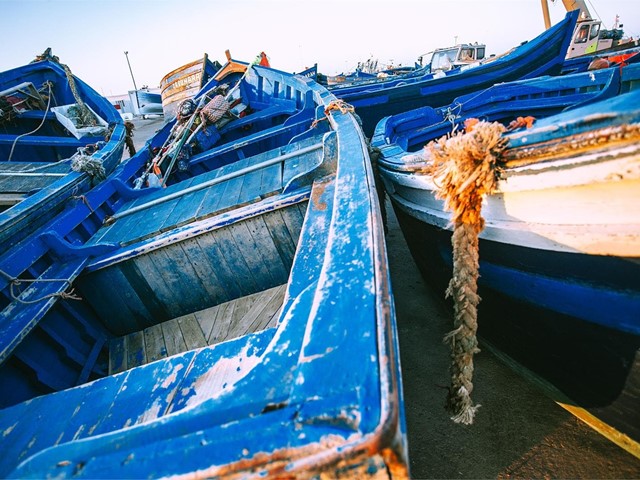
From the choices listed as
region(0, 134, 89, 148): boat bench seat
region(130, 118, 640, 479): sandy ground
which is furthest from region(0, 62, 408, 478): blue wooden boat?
region(0, 134, 89, 148): boat bench seat

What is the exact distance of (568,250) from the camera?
1.33 meters

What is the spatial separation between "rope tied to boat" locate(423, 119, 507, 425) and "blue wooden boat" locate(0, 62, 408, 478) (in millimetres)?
342

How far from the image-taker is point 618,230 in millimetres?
1166

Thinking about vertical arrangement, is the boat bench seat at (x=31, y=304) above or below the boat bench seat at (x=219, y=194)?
below

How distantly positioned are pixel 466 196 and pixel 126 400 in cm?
150

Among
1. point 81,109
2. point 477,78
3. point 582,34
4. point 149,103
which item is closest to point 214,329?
point 81,109

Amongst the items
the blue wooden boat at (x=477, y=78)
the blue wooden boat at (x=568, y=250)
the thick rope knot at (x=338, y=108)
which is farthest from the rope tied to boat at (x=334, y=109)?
the blue wooden boat at (x=477, y=78)

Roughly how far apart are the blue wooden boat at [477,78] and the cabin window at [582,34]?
1320 cm

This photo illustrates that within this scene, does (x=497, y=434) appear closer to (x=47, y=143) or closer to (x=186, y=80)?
(x=47, y=143)

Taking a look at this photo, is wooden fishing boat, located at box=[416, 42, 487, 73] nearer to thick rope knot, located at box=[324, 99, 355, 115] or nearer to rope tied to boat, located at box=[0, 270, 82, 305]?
thick rope knot, located at box=[324, 99, 355, 115]

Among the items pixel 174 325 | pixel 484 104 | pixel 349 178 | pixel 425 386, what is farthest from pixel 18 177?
pixel 484 104

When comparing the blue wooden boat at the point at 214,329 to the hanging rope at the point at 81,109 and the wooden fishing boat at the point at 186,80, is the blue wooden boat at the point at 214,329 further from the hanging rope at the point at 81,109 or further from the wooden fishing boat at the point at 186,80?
the wooden fishing boat at the point at 186,80

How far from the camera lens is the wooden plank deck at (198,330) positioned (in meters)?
2.26

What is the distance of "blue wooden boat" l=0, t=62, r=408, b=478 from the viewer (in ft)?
2.29
